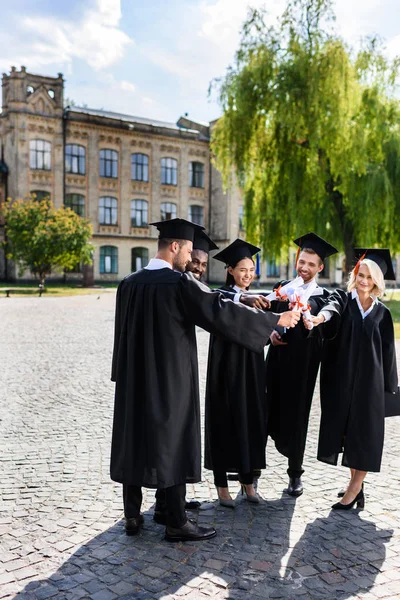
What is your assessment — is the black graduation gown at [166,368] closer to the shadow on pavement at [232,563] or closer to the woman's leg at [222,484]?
the shadow on pavement at [232,563]

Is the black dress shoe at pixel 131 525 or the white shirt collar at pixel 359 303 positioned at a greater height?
the white shirt collar at pixel 359 303

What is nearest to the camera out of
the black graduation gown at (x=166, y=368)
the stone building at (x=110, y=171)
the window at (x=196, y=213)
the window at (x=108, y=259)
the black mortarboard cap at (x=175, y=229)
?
the black graduation gown at (x=166, y=368)

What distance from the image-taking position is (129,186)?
4678 centimetres

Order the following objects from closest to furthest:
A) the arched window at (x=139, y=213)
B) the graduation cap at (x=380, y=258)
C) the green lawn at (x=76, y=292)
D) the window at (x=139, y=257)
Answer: the graduation cap at (x=380, y=258) < the green lawn at (x=76, y=292) < the arched window at (x=139, y=213) < the window at (x=139, y=257)

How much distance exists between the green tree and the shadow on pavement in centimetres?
3112

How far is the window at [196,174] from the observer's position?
49.8 metres

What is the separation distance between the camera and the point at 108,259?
46125 mm

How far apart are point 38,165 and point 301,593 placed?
4359 centimetres

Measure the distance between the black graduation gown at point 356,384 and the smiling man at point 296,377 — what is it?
185mm

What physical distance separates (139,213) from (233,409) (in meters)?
43.9

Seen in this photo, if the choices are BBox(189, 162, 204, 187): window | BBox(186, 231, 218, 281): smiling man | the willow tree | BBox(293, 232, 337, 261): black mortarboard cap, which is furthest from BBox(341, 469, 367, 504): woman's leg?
BBox(189, 162, 204, 187): window

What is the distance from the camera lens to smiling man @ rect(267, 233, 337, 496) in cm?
494

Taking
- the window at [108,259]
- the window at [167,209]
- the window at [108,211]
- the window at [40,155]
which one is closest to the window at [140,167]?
the window at [167,209]

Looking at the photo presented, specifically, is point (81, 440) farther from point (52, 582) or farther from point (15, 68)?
point (15, 68)
